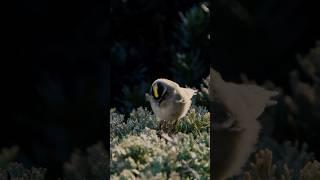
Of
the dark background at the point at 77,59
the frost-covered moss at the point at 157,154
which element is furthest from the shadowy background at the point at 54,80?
the frost-covered moss at the point at 157,154

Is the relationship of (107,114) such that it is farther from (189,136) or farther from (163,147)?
(189,136)

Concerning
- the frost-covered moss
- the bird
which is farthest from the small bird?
the bird

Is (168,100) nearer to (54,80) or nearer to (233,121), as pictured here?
(233,121)

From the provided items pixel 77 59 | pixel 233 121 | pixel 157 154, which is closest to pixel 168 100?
pixel 157 154

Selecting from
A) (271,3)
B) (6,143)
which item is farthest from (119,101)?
(271,3)

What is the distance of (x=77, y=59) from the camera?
2.27 metres

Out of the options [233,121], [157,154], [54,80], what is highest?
[54,80]

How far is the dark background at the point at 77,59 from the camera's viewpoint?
2.26m

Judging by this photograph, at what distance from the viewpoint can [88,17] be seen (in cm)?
225

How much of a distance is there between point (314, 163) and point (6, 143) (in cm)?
119

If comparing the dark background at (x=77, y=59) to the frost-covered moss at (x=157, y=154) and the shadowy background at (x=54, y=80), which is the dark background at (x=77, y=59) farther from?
the frost-covered moss at (x=157, y=154)

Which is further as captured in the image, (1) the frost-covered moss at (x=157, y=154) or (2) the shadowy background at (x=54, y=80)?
(1) the frost-covered moss at (x=157, y=154)

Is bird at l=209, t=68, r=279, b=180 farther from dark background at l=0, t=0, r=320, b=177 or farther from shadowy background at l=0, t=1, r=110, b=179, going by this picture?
shadowy background at l=0, t=1, r=110, b=179

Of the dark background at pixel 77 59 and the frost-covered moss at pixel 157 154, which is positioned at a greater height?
the dark background at pixel 77 59
